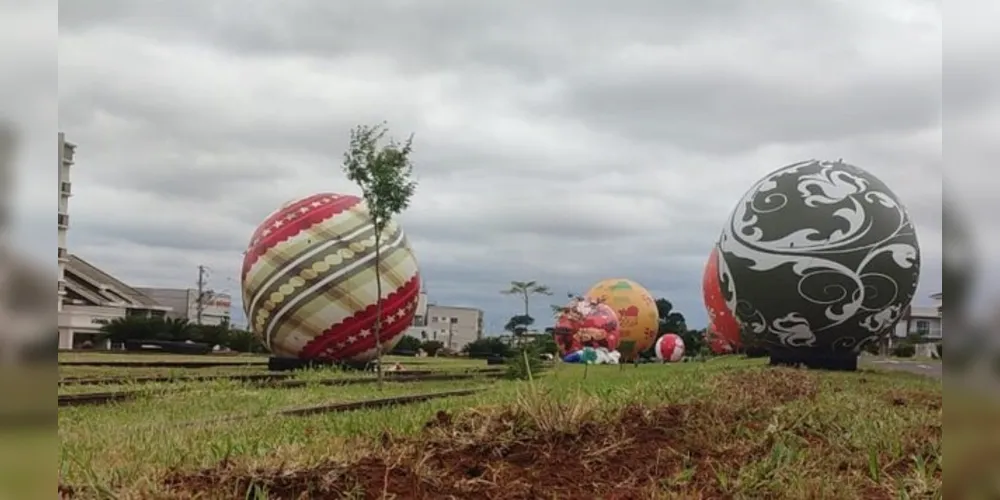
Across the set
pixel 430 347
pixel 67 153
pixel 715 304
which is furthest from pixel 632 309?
pixel 67 153

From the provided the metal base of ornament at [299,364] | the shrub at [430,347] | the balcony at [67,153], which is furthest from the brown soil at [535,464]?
the shrub at [430,347]

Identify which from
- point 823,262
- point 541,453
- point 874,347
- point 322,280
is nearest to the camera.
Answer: point 541,453

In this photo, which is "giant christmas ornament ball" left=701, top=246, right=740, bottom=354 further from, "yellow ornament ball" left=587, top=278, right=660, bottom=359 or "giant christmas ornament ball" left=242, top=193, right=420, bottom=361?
"giant christmas ornament ball" left=242, top=193, right=420, bottom=361

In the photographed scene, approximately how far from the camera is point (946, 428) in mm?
1338

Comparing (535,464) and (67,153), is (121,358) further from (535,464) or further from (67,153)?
(67,153)

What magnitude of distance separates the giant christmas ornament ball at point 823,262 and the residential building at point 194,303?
26.3m

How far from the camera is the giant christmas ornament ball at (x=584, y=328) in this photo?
79.4 feet

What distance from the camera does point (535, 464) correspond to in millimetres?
3740

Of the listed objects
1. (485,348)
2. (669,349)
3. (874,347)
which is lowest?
(485,348)

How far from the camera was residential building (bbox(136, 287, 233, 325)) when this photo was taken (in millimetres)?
36688

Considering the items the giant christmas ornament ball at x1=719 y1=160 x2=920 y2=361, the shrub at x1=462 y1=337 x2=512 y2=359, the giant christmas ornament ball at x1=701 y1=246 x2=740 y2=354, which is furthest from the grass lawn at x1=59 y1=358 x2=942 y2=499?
the shrub at x1=462 y1=337 x2=512 y2=359

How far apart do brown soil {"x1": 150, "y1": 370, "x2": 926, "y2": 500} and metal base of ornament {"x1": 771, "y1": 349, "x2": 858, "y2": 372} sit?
9503 millimetres

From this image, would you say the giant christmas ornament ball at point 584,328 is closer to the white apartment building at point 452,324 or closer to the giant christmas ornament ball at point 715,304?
the giant christmas ornament ball at point 715,304

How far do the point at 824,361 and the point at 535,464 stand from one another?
11.5 meters
